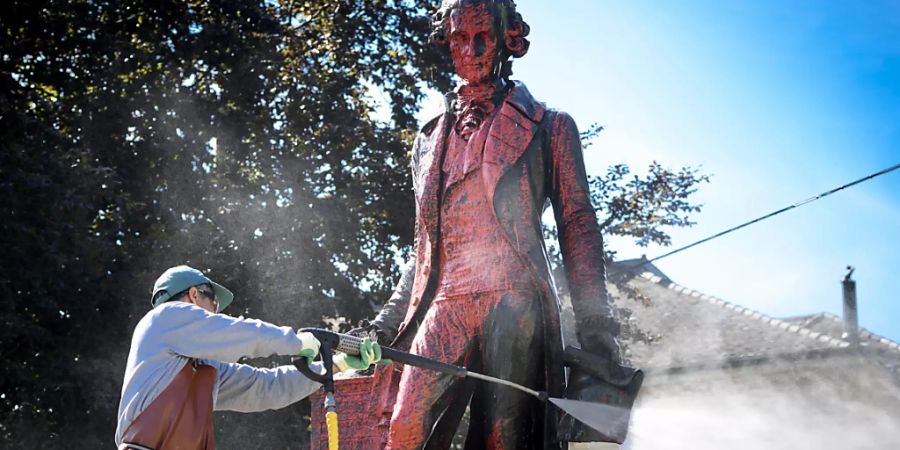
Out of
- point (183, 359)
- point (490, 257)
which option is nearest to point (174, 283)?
point (183, 359)

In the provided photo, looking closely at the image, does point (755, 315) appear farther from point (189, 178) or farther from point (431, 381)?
point (431, 381)

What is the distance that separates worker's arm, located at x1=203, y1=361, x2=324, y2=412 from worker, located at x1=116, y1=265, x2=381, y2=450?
0.56 feet

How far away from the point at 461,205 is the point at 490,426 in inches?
38.1

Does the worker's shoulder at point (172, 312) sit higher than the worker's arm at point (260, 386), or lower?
higher

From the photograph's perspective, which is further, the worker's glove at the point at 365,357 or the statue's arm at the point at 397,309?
the statue's arm at the point at 397,309

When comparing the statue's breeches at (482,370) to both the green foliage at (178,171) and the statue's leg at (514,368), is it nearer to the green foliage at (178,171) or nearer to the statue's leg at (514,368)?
the statue's leg at (514,368)

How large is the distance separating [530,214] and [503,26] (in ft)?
3.07

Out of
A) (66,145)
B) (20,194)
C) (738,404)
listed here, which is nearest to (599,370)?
(20,194)

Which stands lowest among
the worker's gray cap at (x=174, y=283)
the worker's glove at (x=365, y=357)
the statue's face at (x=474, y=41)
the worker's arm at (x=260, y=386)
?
the worker's arm at (x=260, y=386)

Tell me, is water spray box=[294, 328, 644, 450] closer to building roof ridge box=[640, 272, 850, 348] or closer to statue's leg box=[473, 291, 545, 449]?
statue's leg box=[473, 291, 545, 449]

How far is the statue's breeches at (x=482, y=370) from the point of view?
169 inches

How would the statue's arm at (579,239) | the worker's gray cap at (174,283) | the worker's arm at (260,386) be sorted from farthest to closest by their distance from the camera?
1. the worker's arm at (260,386)
2. the worker's gray cap at (174,283)
3. the statue's arm at (579,239)

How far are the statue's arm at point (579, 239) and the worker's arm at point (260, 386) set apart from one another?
133cm

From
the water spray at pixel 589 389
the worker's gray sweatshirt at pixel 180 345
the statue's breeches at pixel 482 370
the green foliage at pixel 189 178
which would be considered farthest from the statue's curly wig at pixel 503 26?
the green foliage at pixel 189 178
